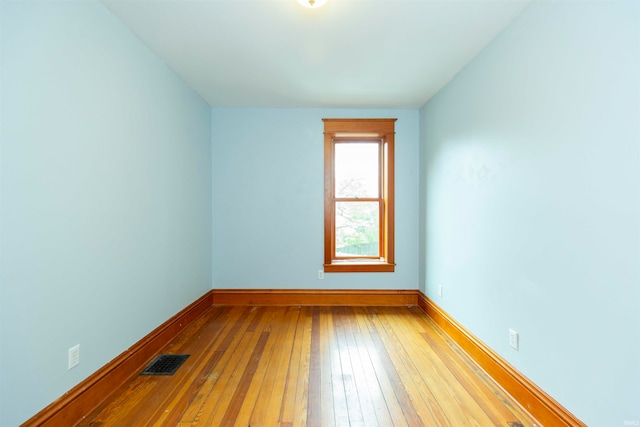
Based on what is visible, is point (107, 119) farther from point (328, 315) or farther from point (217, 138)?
point (328, 315)

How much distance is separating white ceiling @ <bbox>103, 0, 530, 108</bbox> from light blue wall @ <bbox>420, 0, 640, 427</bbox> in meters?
0.33

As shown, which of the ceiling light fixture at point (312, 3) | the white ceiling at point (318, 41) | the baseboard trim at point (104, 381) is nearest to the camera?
the baseboard trim at point (104, 381)

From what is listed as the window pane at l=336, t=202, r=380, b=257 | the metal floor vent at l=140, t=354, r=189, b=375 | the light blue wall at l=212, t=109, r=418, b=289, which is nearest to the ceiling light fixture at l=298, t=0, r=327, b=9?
the light blue wall at l=212, t=109, r=418, b=289

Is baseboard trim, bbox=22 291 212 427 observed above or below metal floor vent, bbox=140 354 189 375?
above

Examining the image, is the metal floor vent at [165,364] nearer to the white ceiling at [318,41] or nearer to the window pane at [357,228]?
the window pane at [357,228]

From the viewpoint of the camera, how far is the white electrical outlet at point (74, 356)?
1.80m

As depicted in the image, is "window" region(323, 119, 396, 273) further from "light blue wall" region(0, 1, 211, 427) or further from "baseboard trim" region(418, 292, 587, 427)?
"light blue wall" region(0, 1, 211, 427)

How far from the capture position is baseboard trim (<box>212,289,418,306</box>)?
4.10m

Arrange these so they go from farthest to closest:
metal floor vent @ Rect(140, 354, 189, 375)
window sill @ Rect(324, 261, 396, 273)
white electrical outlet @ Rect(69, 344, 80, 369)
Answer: window sill @ Rect(324, 261, 396, 273) < metal floor vent @ Rect(140, 354, 189, 375) < white electrical outlet @ Rect(69, 344, 80, 369)

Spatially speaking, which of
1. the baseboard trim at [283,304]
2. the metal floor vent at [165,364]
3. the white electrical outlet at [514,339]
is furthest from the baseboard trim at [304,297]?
the white electrical outlet at [514,339]

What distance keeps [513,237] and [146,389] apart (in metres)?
2.75

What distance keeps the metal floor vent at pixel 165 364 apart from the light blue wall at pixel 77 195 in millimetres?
258

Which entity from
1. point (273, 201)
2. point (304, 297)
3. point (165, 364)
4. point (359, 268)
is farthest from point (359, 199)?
point (165, 364)

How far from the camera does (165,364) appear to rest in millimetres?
2514
